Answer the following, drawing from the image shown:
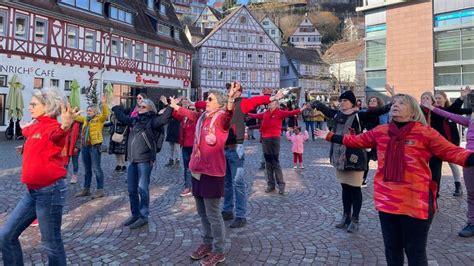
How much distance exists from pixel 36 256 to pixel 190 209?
2466 mm

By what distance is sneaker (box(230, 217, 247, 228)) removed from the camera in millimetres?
5320

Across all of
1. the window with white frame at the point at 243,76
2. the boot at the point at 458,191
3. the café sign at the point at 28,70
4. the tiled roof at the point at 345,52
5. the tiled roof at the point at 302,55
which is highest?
the tiled roof at the point at 345,52

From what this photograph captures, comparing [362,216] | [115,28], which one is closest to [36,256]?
[362,216]

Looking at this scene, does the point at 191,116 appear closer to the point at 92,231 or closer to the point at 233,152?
the point at 233,152

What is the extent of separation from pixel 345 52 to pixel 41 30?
170ft

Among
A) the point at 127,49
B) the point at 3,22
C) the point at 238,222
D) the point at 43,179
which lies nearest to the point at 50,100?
the point at 43,179

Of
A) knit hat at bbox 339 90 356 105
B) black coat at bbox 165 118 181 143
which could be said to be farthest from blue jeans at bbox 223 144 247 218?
black coat at bbox 165 118 181 143

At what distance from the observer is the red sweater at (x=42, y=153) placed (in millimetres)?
3258

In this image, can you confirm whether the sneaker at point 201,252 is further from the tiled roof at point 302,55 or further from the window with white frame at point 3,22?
the tiled roof at point 302,55

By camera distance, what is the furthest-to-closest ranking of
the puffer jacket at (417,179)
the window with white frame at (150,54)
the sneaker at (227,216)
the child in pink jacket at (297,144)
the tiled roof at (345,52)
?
the tiled roof at (345,52) → the window with white frame at (150,54) → the child in pink jacket at (297,144) → the sneaker at (227,216) → the puffer jacket at (417,179)

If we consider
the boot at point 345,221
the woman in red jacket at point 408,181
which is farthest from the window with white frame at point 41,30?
the woman in red jacket at point 408,181

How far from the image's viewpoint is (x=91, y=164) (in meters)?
7.33

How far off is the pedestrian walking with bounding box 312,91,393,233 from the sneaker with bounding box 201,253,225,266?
200cm

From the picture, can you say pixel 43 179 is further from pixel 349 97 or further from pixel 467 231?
pixel 467 231
